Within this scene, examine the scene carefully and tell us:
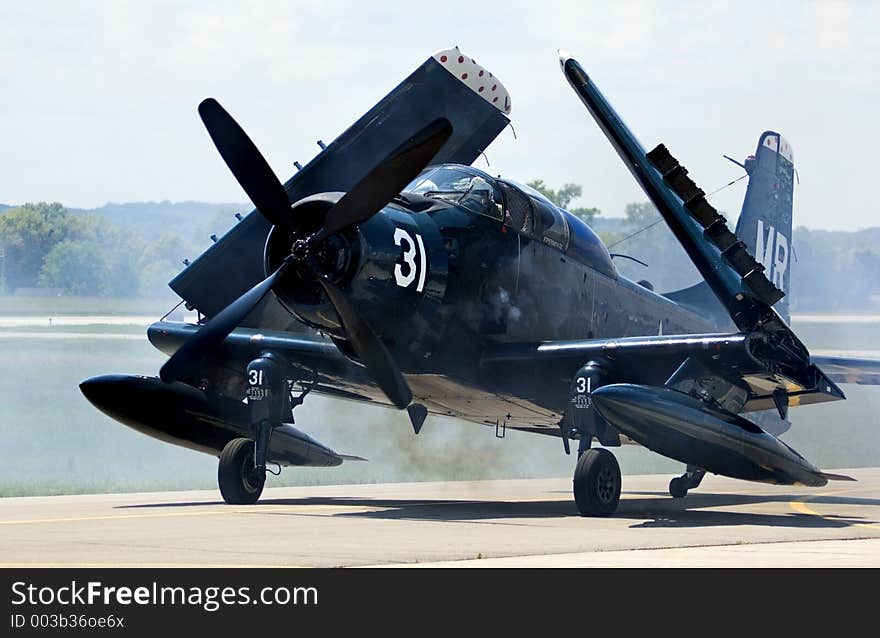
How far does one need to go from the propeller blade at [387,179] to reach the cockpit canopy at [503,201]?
168 cm

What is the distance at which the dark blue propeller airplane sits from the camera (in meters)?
14.6

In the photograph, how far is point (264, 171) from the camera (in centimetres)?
1447

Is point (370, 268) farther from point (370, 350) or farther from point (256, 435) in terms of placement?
point (256, 435)

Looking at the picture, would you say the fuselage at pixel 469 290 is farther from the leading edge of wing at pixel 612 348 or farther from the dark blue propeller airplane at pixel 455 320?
the leading edge of wing at pixel 612 348

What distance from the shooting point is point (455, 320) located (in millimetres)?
16234

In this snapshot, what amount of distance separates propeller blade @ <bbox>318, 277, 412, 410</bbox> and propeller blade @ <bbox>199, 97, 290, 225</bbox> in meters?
0.97

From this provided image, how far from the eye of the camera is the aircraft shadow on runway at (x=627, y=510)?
49.6 feet

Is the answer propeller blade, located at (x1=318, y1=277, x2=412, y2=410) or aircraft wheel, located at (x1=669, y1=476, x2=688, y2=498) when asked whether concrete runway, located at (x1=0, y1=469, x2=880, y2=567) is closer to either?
aircraft wheel, located at (x1=669, y1=476, x2=688, y2=498)

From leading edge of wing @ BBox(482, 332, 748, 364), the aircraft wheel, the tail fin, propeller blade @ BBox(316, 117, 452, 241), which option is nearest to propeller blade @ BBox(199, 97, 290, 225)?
propeller blade @ BBox(316, 117, 452, 241)

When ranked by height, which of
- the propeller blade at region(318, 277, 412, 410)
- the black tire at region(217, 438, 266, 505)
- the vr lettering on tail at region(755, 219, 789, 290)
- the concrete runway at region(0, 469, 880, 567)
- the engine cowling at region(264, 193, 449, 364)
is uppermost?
the vr lettering on tail at region(755, 219, 789, 290)

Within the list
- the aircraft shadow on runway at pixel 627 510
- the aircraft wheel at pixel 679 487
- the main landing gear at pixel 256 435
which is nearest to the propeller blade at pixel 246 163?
the main landing gear at pixel 256 435

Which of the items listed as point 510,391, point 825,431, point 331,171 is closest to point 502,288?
point 510,391
